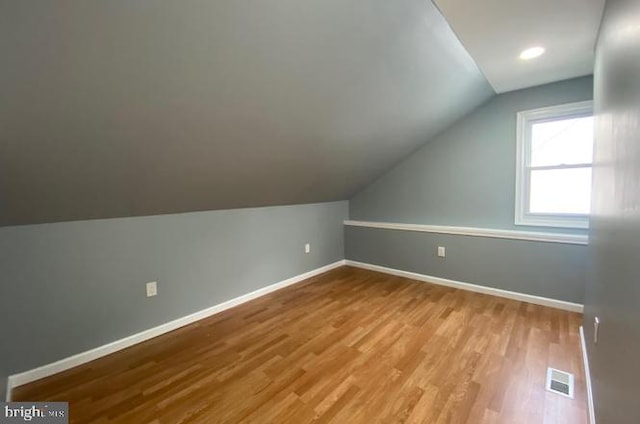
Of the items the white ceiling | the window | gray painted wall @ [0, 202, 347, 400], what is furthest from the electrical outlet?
the window

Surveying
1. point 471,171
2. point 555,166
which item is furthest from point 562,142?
point 471,171

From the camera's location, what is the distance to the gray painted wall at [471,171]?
2.90 m

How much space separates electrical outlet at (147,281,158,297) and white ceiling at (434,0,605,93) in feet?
9.41

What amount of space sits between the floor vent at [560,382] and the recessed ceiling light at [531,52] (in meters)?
2.27

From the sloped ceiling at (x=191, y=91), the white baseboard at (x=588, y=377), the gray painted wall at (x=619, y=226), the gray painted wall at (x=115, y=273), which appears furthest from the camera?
the gray painted wall at (x=115, y=273)

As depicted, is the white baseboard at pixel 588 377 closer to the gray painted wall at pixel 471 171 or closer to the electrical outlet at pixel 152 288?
the gray painted wall at pixel 471 171

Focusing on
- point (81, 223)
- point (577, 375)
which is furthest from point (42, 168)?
point (577, 375)

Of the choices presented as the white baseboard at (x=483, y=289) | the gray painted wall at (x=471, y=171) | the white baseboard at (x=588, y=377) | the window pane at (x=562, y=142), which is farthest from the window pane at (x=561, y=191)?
the white baseboard at (x=588, y=377)

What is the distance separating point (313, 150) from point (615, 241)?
80.0 inches

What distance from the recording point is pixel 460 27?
5.98 feet

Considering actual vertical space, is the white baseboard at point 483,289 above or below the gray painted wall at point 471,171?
below

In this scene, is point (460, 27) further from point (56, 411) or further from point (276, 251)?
point (56, 411)

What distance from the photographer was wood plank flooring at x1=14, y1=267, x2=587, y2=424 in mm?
1538

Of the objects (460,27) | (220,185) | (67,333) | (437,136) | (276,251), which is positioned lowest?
(67,333)
